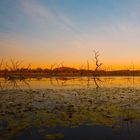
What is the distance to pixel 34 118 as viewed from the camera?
1082 cm

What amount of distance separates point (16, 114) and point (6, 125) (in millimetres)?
2166

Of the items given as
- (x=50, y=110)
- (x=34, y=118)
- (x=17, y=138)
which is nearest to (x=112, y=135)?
(x=17, y=138)

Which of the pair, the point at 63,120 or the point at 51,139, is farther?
the point at 63,120

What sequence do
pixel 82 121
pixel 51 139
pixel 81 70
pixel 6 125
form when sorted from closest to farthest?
pixel 51 139 < pixel 6 125 < pixel 82 121 < pixel 81 70

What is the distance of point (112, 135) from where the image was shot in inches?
329

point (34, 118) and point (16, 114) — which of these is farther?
point (16, 114)

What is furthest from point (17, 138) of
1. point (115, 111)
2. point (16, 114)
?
point (115, 111)

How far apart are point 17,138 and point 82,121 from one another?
3.04 m

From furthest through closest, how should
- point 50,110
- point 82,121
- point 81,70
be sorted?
point 81,70 → point 50,110 → point 82,121

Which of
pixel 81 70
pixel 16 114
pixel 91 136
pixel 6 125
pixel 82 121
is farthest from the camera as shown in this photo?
pixel 81 70

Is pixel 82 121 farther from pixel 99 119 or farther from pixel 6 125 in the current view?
pixel 6 125

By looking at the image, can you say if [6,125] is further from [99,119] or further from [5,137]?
[99,119]

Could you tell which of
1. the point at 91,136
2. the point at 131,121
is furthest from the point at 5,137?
the point at 131,121

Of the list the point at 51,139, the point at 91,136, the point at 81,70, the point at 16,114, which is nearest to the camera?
the point at 51,139
